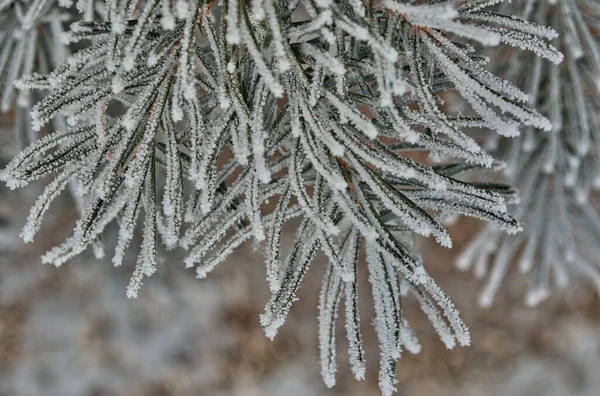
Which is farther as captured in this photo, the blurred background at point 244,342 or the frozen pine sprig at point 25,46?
the blurred background at point 244,342

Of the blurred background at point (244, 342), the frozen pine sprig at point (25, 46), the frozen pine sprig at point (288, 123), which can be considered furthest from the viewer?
the blurred background at point (244, 342)

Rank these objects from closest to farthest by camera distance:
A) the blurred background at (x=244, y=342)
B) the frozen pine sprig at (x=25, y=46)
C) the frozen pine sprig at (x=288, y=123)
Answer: the frozen pine sprig at (x=288, y=123) → the frozen pine sprig at (x=25, y=46) → the blurred background at (x=244, y=342)

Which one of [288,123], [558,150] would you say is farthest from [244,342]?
[288,123]

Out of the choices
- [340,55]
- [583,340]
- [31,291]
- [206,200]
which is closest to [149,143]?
[206,200]

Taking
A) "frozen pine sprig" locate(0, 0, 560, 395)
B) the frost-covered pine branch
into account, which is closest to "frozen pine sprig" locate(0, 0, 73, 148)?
"frozen pine sprig" locate(0, 0, 560, 395)

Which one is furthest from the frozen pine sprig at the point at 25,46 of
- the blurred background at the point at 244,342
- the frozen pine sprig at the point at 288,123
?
the blurred background at the point at 244,342

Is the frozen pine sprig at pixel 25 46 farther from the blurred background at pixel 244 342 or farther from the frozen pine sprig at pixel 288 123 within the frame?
the blurred background at pixel 244 342

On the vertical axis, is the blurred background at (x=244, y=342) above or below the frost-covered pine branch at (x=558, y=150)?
below
